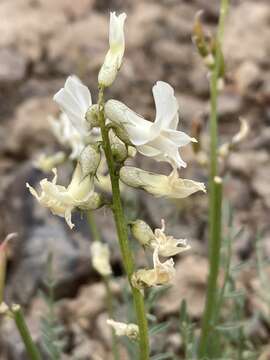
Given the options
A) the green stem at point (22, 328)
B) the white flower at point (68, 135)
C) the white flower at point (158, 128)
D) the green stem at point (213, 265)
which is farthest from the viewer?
the white flower at point (68, 135)

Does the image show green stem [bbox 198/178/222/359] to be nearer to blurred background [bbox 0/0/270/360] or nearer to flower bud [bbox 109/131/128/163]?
blurred background [bbox 0/0/270/360]

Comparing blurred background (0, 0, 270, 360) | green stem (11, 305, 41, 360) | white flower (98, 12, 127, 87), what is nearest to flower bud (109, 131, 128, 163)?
white flower (98, 12, 127, 87)

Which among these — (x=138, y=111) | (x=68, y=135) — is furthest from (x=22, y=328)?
(x=138, y=111)

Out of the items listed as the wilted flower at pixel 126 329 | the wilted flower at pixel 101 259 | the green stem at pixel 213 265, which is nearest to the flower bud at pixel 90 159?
the wilted flower at pixel 126 329

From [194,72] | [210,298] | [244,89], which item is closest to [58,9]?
[194,72]

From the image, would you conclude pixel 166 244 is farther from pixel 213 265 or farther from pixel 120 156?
pixel 213 265

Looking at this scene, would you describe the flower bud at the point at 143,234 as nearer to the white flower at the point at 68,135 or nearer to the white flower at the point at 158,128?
the white flower at the point at 158,128
